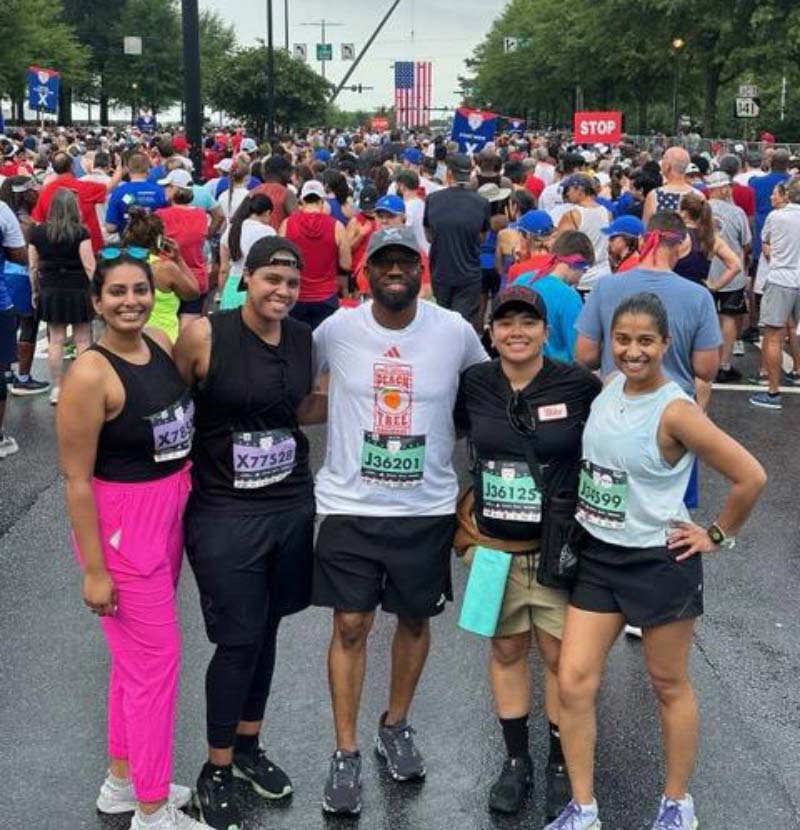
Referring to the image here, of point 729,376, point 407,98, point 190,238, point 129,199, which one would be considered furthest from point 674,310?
point 407,98

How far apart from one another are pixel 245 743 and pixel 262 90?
122 feet

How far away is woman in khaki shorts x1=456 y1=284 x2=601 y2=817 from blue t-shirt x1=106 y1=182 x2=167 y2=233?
24.0 ft

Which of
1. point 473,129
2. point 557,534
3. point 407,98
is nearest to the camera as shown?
point 557,534

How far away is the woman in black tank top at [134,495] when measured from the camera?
3352 mm

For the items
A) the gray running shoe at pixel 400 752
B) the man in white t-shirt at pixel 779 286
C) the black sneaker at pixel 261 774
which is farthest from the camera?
the man in white t-shirt at pixel 779 286

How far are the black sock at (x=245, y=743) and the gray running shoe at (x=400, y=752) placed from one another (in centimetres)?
46

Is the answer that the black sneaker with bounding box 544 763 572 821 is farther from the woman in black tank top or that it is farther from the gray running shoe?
the woman in black tank top

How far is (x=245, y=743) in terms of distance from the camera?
394cm

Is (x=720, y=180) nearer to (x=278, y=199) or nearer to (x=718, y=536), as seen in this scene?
(x=278, y=199)

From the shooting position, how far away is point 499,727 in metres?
4.41

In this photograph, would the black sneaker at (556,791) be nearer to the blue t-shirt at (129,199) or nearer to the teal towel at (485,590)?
the teal towel at (485,590)

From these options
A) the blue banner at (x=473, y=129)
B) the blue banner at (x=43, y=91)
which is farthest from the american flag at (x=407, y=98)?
the blue banner at (x=473, y=129)

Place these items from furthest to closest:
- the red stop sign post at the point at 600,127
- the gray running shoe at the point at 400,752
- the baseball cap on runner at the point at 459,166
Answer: the red stop sign post at the point at 600,127, the baseball cap on runner at the point at 459,166, the gray running shoe at the point at 400,752

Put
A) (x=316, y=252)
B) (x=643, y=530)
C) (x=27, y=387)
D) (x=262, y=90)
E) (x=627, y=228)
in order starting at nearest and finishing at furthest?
1. (x=643, y=530)
2. (x=627, y=228)
3. (x=316, y=252)
4. (x=27, y=387)
5. (x=262, y=90)
